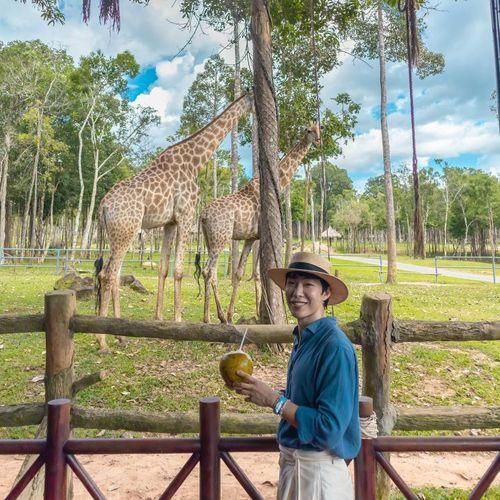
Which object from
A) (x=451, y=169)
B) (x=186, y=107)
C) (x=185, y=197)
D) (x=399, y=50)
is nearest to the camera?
(x=185, y=197)

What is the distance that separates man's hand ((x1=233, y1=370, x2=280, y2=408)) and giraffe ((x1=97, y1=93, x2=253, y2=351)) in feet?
15.7

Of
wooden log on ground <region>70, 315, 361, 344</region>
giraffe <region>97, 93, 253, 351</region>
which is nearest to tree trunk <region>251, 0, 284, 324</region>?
giraffe <region>97, 93, 253, 351</region>

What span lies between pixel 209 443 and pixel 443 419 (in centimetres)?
172

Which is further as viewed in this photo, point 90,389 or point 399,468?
point 90,389

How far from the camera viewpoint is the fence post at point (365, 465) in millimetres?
1884

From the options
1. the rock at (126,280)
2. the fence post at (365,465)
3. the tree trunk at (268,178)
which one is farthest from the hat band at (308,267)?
the rock at (126,280)

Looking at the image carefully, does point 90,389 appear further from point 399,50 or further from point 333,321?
point 399,50

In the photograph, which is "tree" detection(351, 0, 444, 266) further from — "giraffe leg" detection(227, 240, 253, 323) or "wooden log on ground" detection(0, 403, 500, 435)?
"wooden log on ground" detection(0, 403, 500, 435)

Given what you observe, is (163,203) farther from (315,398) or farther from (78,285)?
(315,398)

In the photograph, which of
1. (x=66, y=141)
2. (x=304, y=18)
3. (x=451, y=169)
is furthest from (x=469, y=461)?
(x=451, y=169)

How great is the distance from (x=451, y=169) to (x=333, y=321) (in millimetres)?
46864

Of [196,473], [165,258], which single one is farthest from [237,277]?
[196,473]

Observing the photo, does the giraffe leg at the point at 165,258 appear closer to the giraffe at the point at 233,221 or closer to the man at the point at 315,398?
the giraffe at the point at 233,221

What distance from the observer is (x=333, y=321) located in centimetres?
173
